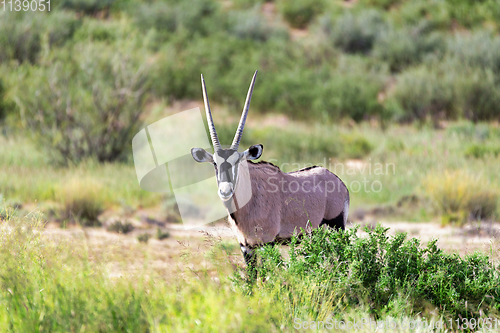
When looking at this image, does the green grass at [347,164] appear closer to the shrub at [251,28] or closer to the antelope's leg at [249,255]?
the antelope's leg at [249,255]

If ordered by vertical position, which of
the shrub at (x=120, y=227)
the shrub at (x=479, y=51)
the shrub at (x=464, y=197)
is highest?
the shrub at (x=479, y=51)

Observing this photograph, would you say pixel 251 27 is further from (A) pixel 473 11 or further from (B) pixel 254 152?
(B) pixel 254 152

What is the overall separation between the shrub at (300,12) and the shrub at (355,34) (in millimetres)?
5811

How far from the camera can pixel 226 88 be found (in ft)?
62.0

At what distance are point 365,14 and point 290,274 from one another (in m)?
23.9

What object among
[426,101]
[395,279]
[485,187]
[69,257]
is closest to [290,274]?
[395,279]

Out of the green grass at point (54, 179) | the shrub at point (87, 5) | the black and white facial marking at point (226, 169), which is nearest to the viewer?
the black and white facial marking at point (226, 169)

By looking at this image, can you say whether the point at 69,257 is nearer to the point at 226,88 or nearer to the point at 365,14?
the point at 226,88

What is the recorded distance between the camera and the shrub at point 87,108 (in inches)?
432

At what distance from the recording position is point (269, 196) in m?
4.30

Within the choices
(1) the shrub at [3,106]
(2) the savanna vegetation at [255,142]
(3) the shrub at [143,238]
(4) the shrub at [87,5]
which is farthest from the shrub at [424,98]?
(4) the shrub at [87,5]

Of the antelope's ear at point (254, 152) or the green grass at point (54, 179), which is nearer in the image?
the antelope's ear at point (254, 152)

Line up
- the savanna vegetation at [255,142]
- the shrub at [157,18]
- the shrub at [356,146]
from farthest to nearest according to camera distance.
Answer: the shrub at [157,18] < the shrub at [356,146] < the savanna vegetation at [255,142]

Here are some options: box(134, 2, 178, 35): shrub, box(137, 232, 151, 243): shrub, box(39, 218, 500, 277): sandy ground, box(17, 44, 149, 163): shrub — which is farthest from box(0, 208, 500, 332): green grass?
box(134, 2, 178, 35): shrub
